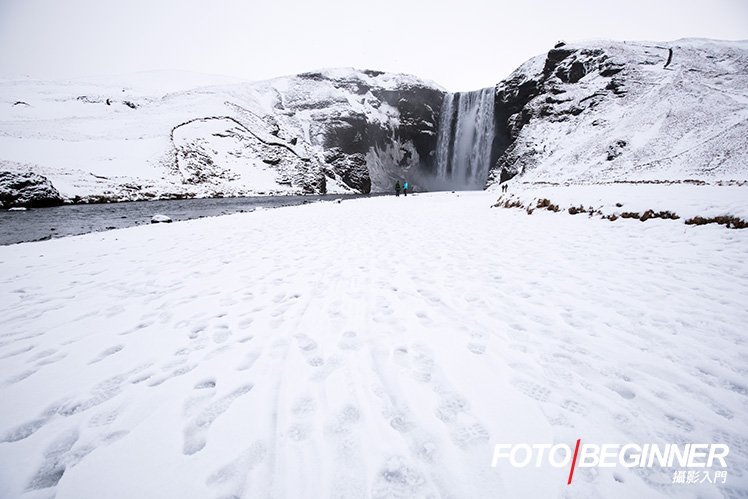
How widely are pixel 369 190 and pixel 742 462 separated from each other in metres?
85.1

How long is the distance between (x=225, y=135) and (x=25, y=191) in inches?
1343

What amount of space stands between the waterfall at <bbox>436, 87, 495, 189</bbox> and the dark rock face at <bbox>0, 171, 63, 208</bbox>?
238 ft

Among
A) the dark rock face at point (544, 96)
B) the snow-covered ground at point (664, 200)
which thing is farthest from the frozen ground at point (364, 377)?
the dark rock face at point (544, 96)

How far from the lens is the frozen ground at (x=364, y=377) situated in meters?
1.78

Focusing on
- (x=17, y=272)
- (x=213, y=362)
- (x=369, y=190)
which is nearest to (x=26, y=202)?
(x=17, y=272)

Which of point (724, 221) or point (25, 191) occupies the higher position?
point (25, 191)

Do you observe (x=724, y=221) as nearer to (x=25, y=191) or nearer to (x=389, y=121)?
(x=25, y=191)

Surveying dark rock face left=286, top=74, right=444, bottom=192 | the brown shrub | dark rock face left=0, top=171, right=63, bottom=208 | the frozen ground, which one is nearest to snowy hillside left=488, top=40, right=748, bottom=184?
dark rock face left=286, top=74, right=444, bottom=192

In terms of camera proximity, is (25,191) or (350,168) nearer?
(25,191)

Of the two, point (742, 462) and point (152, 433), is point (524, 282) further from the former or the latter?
point (152, 433)

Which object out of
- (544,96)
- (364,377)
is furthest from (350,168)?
(364,377)

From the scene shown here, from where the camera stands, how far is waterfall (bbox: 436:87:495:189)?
70688 mm

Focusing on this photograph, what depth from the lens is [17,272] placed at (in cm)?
629

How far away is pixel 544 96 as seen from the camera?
60.1m
